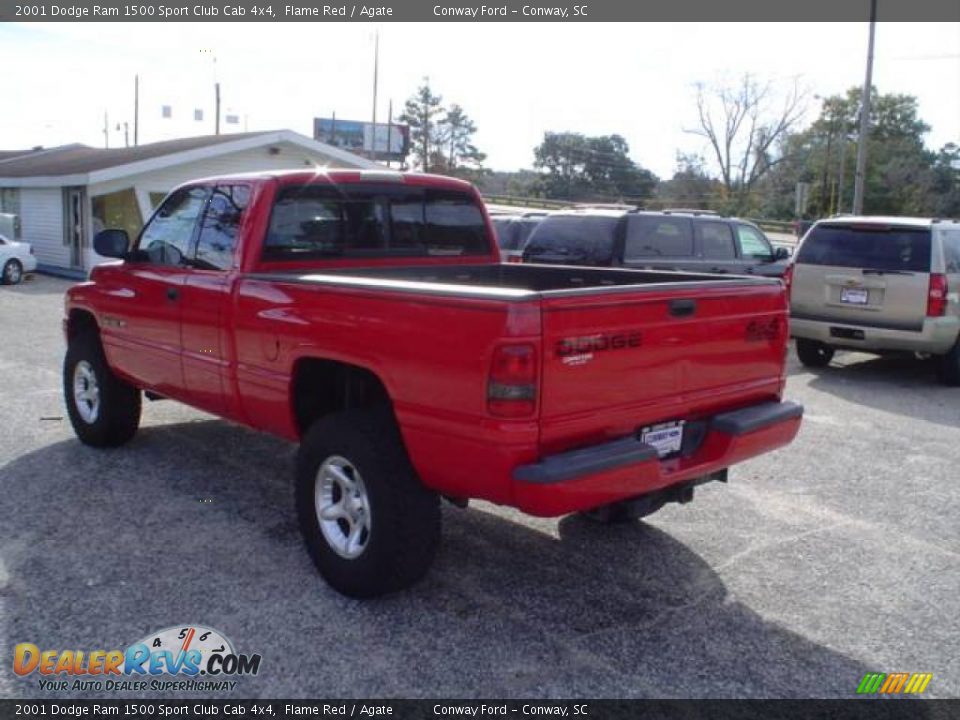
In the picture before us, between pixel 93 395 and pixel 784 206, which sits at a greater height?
pixel 784 206

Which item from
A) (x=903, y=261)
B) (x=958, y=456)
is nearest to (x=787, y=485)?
(x=958, y=456)

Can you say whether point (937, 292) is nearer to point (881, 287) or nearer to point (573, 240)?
point (881, 287)

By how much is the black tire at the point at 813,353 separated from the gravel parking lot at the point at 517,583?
4404mm

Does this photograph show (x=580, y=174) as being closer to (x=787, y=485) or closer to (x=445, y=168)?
(x=445, y=168)

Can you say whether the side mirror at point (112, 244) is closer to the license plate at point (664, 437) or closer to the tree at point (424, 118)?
the license plate at point (664, 437)

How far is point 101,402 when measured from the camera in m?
6.32

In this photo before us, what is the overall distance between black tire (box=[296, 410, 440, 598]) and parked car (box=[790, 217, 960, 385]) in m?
7.37

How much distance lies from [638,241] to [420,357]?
7.63 metres

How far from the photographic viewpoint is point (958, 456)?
692 centimetres

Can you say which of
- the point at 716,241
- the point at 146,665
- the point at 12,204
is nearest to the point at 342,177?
the point at 146,665

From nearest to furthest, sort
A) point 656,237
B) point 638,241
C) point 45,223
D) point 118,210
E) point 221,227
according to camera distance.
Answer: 1. point 221,227
2. point 638,241
3. point 656,237
4. point 118,210
5. point 45,223

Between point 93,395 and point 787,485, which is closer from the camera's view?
point 787,485

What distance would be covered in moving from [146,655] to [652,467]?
2.17 metres

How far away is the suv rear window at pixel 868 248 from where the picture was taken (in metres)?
9.55
